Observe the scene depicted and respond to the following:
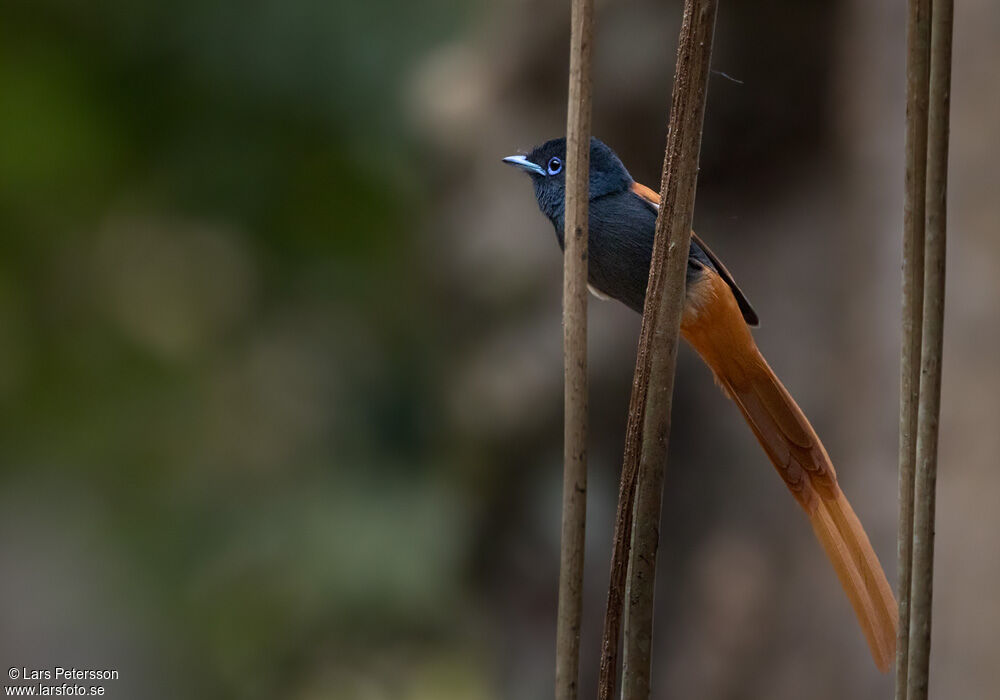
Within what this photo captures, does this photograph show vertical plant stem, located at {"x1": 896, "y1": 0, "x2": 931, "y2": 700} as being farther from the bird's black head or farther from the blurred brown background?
the blurred brown background

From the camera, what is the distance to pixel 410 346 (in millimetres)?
4738

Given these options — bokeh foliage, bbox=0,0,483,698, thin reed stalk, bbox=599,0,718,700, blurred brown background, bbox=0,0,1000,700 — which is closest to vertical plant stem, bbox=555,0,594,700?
thin reed stalk, bbox=599,0,718,700

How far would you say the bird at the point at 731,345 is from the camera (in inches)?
36.8

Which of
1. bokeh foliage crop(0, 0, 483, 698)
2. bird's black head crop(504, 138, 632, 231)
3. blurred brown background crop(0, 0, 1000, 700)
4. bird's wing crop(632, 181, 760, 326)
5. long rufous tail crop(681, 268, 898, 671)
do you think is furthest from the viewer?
bokeh foliage crop(0, 0, 483, 698)

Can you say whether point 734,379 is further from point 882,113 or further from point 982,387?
point 882,113

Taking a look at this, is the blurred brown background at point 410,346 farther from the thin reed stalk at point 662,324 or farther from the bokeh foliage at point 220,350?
the thin reed stalk at point 662,324

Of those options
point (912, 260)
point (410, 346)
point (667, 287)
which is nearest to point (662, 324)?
point (667, 287)

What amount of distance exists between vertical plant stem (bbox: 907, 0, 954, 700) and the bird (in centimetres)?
25

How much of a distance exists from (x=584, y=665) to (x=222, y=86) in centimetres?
283

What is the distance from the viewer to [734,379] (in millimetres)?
1161

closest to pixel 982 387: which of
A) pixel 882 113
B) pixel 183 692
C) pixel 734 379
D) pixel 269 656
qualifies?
pixel 882 113

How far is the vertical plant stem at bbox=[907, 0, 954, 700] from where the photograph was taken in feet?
2.12

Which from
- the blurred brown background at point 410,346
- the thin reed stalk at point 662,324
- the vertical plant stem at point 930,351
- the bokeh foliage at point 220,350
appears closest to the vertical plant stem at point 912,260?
the vertical plant stem at point 930,351

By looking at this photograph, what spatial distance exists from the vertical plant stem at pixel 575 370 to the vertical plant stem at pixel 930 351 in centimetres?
22
